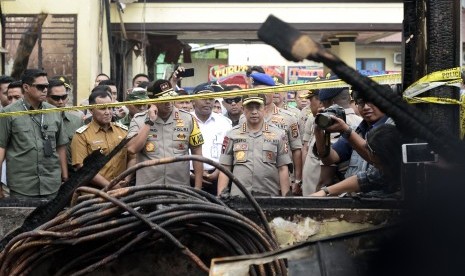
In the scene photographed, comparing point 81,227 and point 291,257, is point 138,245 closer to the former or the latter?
point 81,227

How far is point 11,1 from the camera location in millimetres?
16188

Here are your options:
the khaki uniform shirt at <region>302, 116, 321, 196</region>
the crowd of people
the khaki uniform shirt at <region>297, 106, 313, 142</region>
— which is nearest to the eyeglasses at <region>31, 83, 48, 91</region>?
the crowd of people

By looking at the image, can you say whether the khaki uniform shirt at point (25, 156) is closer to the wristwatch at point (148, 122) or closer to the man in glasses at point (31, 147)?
the man in glasses at point (31, 147)

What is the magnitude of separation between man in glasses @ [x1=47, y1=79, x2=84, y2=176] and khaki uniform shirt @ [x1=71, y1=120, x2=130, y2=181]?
0.34 m

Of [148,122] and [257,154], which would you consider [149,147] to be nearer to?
[148,122]

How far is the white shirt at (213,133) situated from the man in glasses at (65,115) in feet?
4.16

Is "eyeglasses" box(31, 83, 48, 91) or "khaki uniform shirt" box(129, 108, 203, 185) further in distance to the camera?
"eyeglasses" box(31, 83, 48, 91)

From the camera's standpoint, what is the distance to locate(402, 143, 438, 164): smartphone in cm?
316

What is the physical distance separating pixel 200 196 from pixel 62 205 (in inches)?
26.7

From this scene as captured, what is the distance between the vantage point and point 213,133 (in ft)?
31.2

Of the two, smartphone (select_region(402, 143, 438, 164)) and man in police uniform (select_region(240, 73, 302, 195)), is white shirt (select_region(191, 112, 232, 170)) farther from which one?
smartphone (select_region(402, 143, 438, 164))

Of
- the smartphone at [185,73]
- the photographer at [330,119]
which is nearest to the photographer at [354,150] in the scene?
the photographer at [330,119]

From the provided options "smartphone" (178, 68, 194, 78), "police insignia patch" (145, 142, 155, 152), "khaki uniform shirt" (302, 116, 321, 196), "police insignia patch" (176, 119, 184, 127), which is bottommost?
"khaki uniform shirt" (302, 116, 321, 196)

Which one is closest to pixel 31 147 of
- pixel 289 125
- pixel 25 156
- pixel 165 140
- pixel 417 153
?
pixel 25 156
